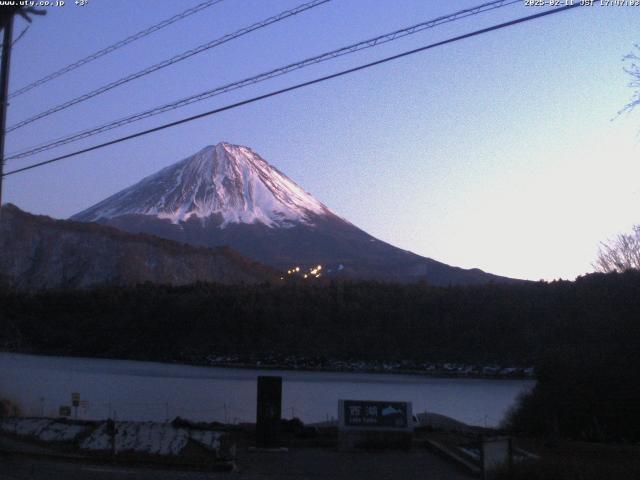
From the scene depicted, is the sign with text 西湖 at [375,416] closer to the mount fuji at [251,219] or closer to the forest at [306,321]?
the forest at [306,321]

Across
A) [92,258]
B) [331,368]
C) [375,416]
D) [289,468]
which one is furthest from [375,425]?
[92,258]

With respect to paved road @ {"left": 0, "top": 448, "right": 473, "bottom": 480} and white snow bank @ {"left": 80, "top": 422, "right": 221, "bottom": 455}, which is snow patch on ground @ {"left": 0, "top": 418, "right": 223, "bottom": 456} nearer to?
white snow bank @ {"left": 80, "top": 422, "right": 221, "bottom": 455}

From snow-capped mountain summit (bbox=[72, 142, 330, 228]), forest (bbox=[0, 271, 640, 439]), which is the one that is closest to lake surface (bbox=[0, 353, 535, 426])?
forest (bbox=[0, 271, 640, 439])

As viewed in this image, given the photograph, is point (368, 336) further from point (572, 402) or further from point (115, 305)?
point (572, 402)

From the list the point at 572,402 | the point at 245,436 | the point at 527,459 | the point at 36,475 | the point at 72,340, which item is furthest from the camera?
the point at 72,340

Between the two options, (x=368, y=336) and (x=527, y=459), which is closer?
(x=527, y=459)

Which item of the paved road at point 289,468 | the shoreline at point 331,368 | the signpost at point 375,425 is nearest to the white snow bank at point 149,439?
the paved road at point 289,468

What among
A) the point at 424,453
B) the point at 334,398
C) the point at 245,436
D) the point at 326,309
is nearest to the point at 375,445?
the point at 424,453
